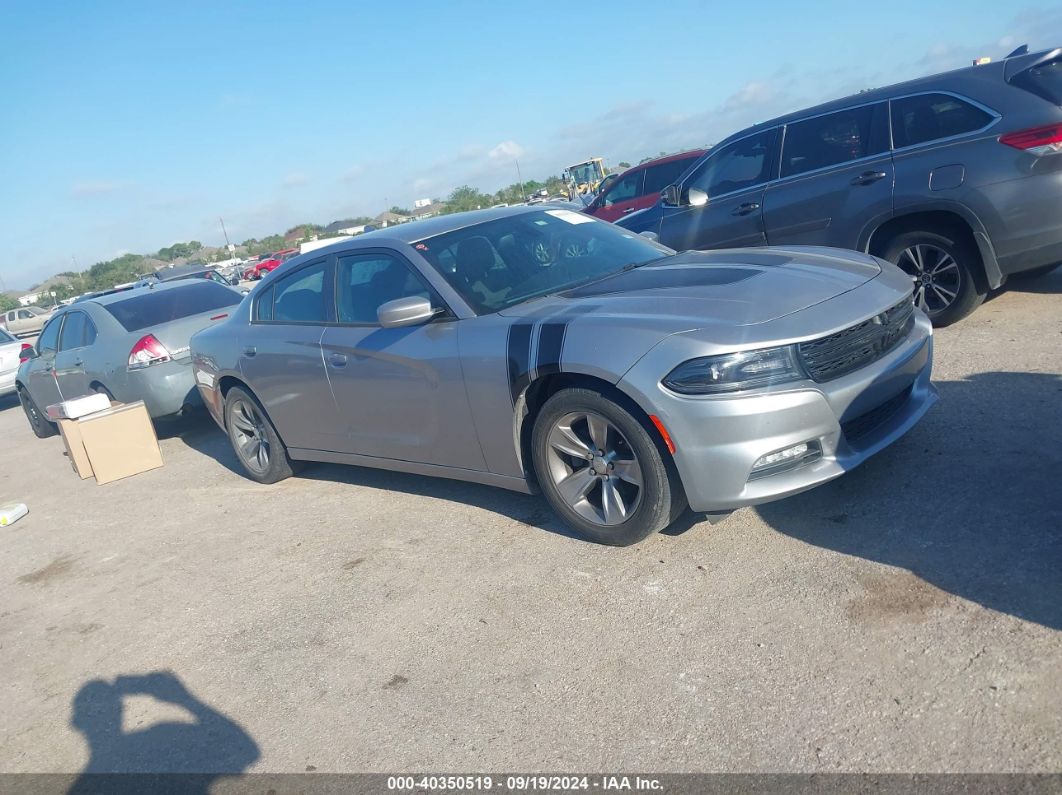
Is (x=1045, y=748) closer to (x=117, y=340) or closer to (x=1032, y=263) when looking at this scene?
(x=1032, y=263)

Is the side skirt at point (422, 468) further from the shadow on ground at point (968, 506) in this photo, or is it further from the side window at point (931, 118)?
the side window at point (931, 118)

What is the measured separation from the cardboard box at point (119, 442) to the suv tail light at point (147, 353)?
0.51 metres

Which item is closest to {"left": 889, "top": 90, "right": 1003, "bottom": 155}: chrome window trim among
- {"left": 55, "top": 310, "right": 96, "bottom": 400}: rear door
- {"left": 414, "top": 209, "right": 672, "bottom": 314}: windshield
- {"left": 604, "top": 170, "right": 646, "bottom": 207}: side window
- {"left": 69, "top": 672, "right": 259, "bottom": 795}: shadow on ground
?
{"left": 414, "top": 209, "right": 672, "bottom": 314}: windshield

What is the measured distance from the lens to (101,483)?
25.6 ft

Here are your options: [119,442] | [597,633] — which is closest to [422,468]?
[597,633]

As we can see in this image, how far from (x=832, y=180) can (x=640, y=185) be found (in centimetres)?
829

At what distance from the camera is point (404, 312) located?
446 cm

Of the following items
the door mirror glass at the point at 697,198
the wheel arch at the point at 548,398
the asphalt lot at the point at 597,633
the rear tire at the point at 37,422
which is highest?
the door mirror glass at the point at 697,198

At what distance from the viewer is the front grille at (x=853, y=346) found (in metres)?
3.62

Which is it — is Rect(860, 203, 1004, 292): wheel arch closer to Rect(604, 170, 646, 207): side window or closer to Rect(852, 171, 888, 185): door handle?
Rect(852, 171, 888, 185): door handle

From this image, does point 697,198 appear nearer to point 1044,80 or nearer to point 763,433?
point 1044,80

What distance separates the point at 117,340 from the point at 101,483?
5.14ft

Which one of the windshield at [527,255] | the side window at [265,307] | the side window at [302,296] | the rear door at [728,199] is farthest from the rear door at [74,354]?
the rear door at [728,199]

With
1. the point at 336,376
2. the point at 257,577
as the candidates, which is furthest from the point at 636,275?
the point at 257,577
